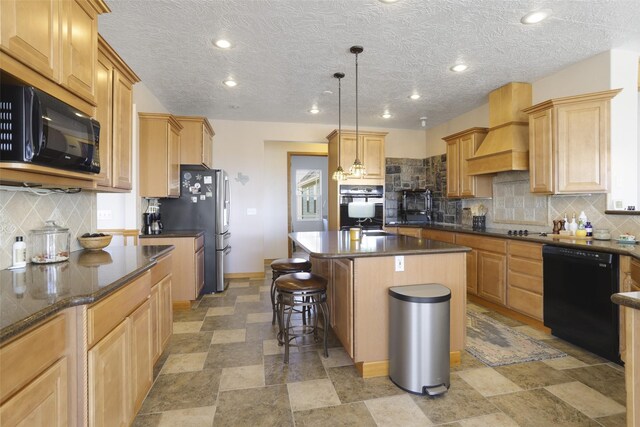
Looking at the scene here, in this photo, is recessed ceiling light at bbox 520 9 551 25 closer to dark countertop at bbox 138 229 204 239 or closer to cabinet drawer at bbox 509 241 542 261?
cabinet drawer at bbox 509 241 542 261

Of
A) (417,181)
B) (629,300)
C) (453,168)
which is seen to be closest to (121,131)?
(629,300)

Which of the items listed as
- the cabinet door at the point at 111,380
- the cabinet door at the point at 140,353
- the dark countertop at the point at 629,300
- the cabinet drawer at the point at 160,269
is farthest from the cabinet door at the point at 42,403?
the dark countertop at the point at 629,300

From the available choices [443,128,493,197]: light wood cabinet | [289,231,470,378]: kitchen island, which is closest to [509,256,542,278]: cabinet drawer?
[289,231,470,378]: kitchen island

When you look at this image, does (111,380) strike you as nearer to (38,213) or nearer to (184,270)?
(38,213)

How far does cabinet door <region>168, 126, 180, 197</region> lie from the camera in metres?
3.95

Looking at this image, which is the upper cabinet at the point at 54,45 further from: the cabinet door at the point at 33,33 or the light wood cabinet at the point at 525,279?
the light wood cabinet at the point at 525,279

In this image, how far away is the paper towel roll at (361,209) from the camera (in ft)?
17.1

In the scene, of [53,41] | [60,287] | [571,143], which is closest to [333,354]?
[60,287]

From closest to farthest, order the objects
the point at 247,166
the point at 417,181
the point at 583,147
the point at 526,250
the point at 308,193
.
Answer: the point at 583,147
the point at 526,250
the point at 247,166
the point at 417,181
the point at 308,193

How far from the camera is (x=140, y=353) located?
1.93m

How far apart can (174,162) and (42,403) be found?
3443 mm

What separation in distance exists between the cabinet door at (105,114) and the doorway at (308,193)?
568cm

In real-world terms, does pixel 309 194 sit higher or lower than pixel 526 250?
higher

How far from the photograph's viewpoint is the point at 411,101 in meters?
4.69
